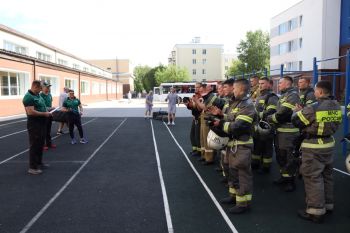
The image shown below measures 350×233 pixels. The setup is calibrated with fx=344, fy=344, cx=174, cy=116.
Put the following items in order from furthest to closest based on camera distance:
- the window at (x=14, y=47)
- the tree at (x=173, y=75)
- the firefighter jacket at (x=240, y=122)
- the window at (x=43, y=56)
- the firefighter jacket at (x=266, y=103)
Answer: the tree at (x=173, y=75), the window at (x=43, y=56), the window at (x=14, y=47), the firefighter jacket at (x=266, y=103), the firefighter jacket at (x=240, y=122)

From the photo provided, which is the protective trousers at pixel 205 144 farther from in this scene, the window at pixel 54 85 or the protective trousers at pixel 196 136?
the window at pixel 54 85

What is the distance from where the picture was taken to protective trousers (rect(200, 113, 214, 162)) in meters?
8.38

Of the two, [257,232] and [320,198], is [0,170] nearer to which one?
[257,232]

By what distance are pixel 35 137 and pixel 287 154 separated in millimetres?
5219

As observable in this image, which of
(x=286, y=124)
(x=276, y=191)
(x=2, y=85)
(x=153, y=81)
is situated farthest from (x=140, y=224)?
(x=153, y=81)

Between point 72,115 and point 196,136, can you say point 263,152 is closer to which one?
point 196,136

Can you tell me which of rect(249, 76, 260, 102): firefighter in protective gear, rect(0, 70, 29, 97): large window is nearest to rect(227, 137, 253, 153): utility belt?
rect(249, 76, 260, 102): firefighter in protective gear

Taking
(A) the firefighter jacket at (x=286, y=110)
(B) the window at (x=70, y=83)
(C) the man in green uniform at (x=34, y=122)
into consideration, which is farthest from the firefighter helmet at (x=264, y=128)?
(B) the window at (x=70, y=83)

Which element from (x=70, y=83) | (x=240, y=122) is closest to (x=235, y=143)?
(x=240, y=122)

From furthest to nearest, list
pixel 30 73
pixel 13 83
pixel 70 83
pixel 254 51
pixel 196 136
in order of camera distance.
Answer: pixel 254 51, pixel 70 83, pixel 30 73, pixel 13 83, pixel 196 136

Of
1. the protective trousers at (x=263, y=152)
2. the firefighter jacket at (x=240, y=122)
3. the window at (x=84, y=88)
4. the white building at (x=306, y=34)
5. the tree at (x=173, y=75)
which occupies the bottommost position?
the protective trousers at (x=263, y=152)

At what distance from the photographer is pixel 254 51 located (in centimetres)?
7762

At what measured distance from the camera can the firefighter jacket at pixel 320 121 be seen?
474 cm

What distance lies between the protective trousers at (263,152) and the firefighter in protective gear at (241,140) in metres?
2.20
